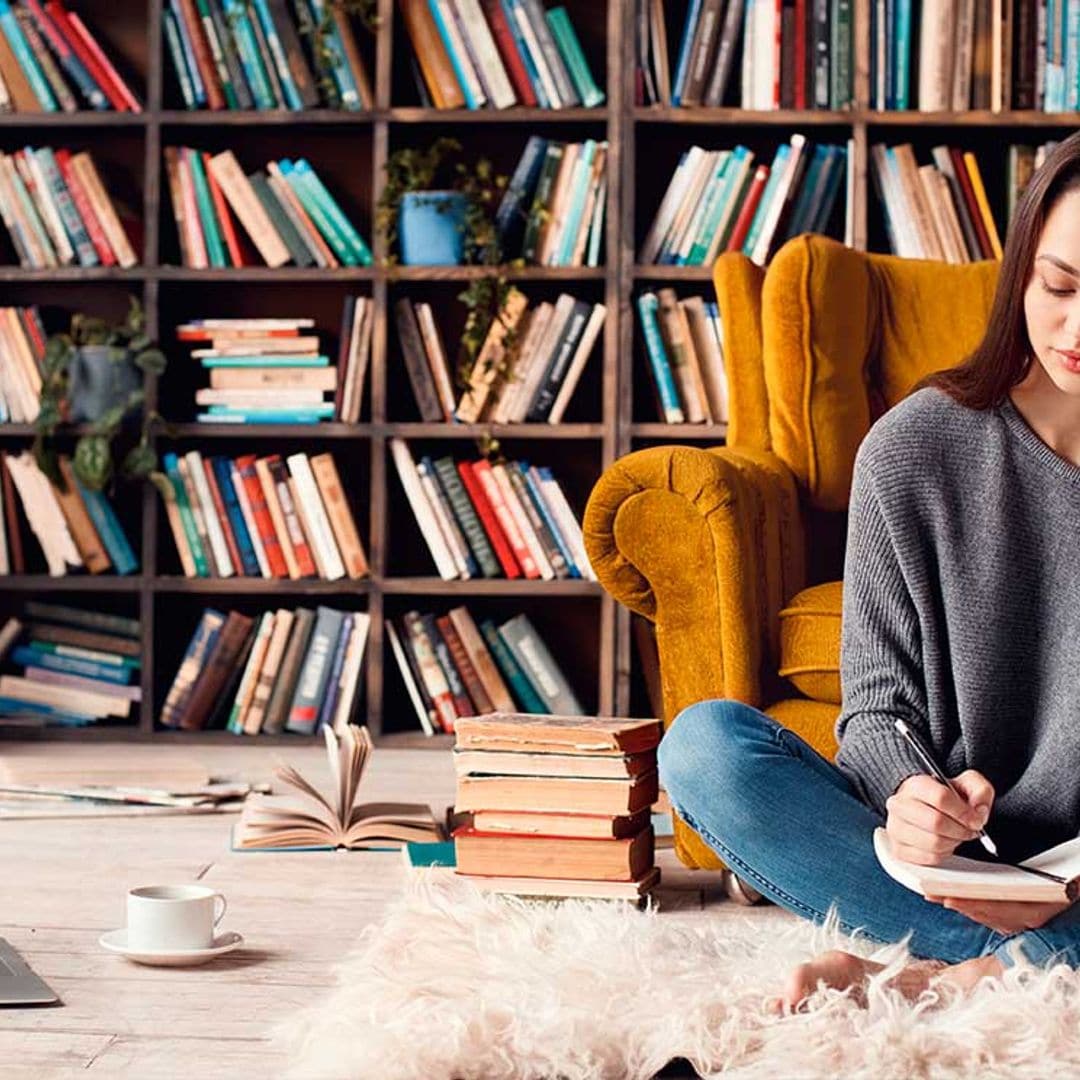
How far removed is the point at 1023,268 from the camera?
171 cm

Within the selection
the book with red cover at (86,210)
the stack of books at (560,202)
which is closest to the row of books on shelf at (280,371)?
the book with red cover at (86,210)

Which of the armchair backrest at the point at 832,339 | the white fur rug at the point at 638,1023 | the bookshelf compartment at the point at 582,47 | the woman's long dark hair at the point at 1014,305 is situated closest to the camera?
the white fur rug at the point at 638,1023

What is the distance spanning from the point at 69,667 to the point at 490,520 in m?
0.97

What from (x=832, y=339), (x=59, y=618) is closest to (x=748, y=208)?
(x=832, y=339)

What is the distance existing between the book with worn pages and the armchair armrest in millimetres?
719

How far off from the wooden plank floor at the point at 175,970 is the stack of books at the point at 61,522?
0.98 meters

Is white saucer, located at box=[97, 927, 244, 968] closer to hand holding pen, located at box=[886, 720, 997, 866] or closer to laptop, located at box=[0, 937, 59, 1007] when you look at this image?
laptop, located at box=[0, 937, 59, 1007]

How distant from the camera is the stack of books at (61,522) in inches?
146

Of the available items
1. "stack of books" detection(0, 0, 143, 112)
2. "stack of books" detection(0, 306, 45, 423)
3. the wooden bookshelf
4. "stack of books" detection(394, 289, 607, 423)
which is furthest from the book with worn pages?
"stack of books" detection(0, 0, 143, 112)

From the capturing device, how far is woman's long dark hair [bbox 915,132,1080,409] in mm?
1673

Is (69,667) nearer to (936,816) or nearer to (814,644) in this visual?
(814,644)

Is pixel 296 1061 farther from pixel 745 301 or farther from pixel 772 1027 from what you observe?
pixel 745 301

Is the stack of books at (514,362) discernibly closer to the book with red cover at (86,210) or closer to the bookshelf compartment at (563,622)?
the bookshelf compartment at (563,622)

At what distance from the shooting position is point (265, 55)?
3631mm
